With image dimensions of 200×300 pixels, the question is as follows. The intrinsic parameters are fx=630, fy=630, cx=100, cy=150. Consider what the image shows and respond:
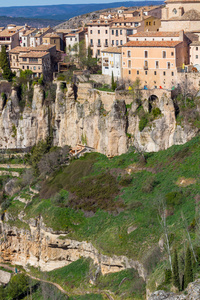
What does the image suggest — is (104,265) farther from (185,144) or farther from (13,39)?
(13,39)

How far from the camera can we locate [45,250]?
5231 cm

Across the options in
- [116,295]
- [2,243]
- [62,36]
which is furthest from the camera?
[62,36]

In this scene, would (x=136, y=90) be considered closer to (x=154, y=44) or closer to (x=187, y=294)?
(x=154, y=44)

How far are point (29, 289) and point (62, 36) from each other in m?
35.8

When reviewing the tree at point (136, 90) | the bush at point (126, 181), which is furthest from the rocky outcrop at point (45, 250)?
the tree at point (136, 90)

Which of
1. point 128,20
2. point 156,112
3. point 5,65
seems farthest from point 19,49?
point 156,112

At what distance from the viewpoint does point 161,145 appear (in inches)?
2125

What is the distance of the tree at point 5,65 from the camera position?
70250 millimetres

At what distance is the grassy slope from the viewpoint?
43250 millimetres

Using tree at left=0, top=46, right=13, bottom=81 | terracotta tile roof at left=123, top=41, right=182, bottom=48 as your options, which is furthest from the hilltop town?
tree at left=0, top=46, right=13, bottom=81

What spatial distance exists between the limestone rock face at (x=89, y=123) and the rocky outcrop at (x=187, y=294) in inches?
903

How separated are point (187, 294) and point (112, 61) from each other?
1400 inches

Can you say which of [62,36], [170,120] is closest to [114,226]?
[170,120]

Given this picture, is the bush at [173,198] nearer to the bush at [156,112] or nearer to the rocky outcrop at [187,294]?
the bush at [156,112]
